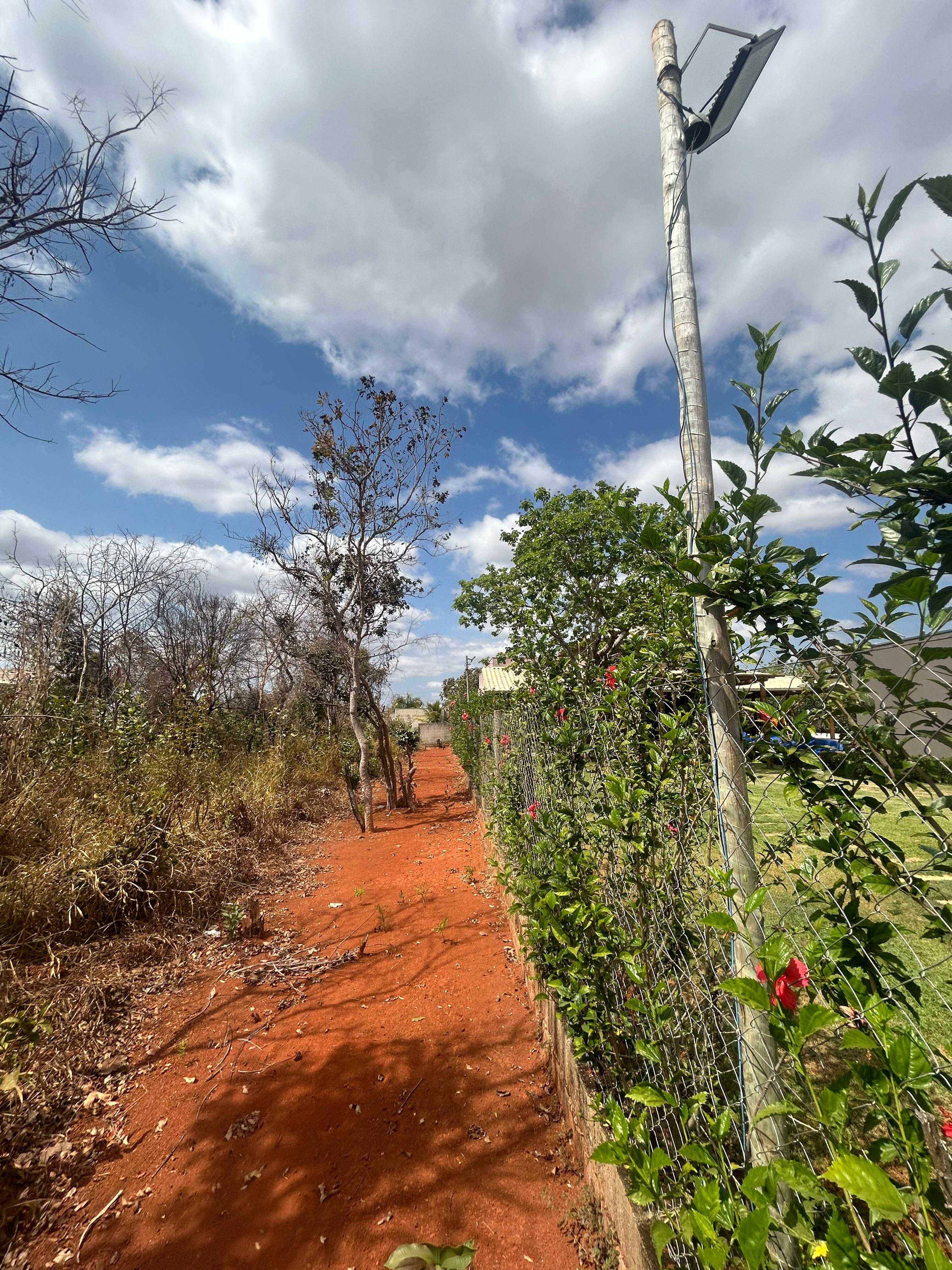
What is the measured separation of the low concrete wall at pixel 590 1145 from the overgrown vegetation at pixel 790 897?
0.34 feet

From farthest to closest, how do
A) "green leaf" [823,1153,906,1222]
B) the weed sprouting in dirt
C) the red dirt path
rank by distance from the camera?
1. the red dirt path
2. the weed sprouting in dirt
3. "green leaf" [823,1153,906,1222]

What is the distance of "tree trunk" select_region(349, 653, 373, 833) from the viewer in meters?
8.07

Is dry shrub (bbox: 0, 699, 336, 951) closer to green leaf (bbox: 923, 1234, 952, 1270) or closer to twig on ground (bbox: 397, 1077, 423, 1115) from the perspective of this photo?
twig on ground (bbox: 397, 1077, 423, 1115)

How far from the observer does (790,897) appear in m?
1.33

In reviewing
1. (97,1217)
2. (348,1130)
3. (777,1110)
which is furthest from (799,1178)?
(97,1217)

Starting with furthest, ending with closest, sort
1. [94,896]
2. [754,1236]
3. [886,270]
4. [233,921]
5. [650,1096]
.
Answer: [233,921] → [94,896] → [650,1096] → [886,270] → [754,1236]

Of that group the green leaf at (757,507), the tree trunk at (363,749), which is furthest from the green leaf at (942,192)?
the tree trunk at (363,749)

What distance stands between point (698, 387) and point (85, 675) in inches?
422

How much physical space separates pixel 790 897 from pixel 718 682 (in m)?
0.65

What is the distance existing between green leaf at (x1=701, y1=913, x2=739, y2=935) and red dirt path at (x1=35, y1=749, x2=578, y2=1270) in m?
1.77

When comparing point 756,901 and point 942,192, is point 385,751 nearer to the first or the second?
point 756,901

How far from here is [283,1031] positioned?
2.98 m

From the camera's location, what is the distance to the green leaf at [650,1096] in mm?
1124

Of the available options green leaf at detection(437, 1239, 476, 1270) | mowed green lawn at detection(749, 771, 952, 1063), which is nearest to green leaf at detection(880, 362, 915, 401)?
mowed green lawn at detection(749, 771, 952, 1063)
